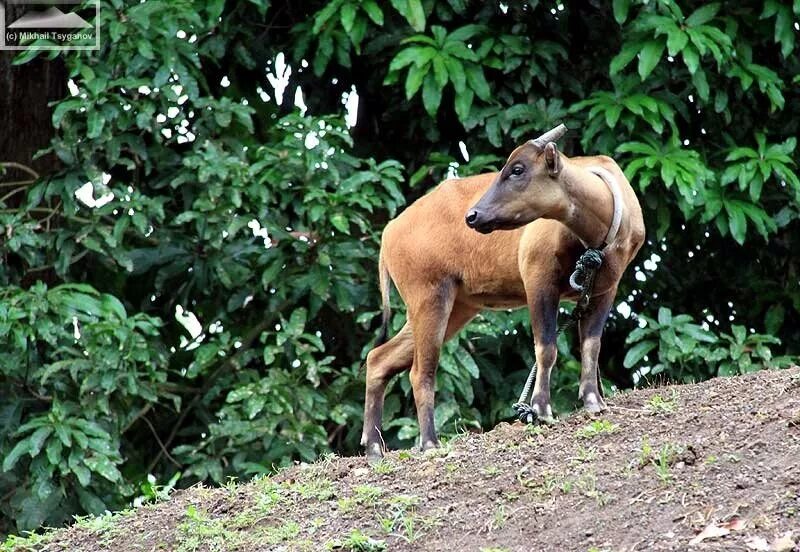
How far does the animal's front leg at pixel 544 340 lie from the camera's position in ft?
31.2

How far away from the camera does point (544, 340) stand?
952 cm

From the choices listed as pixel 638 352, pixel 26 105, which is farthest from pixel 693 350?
pixel 26 105

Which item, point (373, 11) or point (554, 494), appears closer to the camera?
point (554, 494)

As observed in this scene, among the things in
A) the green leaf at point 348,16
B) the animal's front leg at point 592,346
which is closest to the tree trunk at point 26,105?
the green leaf at point 348,16

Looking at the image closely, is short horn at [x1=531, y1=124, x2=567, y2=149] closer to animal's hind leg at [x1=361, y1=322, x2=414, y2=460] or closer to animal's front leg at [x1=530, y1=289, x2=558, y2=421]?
animal's front leg at [x1=530, y1=289, x2=558, y2=421]

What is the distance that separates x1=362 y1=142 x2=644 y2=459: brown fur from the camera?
30.5 feet

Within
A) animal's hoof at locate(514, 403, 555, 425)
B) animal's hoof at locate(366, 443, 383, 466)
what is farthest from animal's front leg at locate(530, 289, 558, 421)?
animal's hoof at locate(366, 443, 383, 466)

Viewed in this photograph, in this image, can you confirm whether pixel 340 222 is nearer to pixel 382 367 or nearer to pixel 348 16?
pixel 348 16

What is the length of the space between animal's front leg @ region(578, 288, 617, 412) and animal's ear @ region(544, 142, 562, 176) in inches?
36.3

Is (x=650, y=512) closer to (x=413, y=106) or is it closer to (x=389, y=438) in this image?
(x=389, y=438)

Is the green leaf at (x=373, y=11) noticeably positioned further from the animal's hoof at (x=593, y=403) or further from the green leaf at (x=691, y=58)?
the animal's hoof at (x=593, y=403)

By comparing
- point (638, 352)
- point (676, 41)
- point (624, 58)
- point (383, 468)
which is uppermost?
point (676, 41)

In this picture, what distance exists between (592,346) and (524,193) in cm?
117

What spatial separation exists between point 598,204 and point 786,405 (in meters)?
1.70
